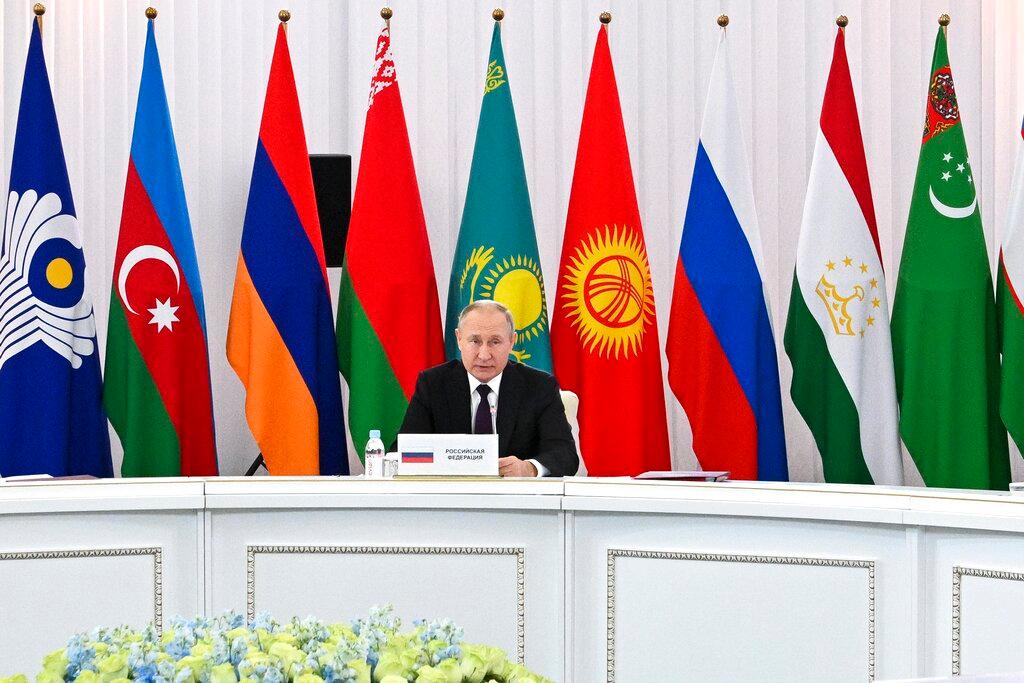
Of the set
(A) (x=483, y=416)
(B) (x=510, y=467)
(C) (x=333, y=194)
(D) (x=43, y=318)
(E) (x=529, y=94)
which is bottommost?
(B) (x=510, y=467)

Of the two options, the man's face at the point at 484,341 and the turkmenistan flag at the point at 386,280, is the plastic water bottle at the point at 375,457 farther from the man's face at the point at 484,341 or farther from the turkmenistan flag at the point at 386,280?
the turkmenistan flag at the point at 386,280

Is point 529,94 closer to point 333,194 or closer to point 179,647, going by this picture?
point 333,194

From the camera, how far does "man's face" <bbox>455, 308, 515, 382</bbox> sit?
12.5 ft

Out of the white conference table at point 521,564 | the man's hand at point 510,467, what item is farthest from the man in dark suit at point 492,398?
the white conference table at point 521,564

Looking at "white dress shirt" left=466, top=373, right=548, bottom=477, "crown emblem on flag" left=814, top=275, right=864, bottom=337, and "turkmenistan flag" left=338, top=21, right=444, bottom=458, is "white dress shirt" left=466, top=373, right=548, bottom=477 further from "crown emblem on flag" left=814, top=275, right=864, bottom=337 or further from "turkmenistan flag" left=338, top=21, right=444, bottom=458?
"crown emblem on flag" left=814, top=275, right=864, bottom=337

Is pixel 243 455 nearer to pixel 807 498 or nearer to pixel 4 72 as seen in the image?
pixel 4 72

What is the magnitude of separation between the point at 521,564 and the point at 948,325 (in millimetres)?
2514

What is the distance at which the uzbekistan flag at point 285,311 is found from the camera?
5.00 meters

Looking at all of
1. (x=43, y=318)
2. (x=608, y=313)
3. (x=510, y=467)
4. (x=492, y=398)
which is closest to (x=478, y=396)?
(x=492, y=398)

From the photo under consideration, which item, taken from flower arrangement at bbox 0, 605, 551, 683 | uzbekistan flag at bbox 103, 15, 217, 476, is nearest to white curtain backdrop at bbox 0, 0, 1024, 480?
uzbekistan flag at bbox 103, 15, 217, 476

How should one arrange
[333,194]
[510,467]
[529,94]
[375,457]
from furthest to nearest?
[529,94] < [333,194] < [375,457] < [510,467]

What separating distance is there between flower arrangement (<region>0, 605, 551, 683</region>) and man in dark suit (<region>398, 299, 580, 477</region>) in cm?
263

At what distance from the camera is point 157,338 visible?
4.93 metres

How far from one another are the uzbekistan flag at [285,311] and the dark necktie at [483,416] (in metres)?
1.34
